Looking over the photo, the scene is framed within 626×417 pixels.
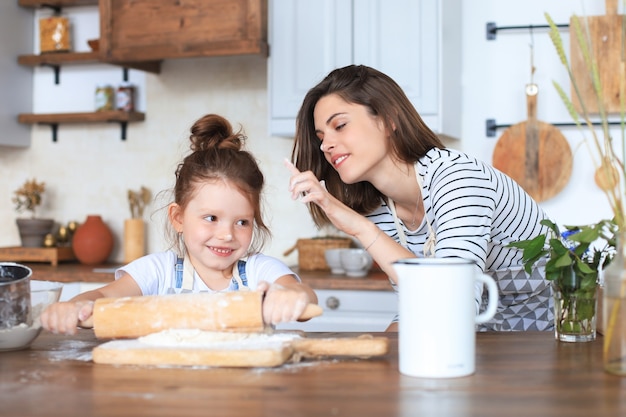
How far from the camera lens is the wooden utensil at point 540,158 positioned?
10.1 feet

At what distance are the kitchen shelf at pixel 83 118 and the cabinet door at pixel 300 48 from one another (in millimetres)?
733

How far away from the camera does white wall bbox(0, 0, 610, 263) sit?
10.4ft

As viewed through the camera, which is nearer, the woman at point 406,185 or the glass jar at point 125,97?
the woman at point 406,185

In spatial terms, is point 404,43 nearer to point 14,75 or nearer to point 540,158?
point 540,158

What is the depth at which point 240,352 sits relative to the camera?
3.56ft

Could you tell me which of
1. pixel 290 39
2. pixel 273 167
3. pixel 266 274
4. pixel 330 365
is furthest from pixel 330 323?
pixel 330 365

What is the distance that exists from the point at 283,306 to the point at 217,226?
20.4 inches

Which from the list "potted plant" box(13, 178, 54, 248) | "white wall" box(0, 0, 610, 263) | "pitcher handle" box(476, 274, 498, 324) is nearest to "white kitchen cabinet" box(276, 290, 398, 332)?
"white wall" box(0, 0, 610, 263)

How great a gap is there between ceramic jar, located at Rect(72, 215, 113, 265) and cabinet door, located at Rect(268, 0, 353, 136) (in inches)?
35.9

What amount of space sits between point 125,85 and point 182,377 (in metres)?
2.75

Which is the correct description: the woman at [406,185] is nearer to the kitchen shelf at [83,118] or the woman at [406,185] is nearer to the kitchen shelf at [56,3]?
the kitchen shelf at [83,118]

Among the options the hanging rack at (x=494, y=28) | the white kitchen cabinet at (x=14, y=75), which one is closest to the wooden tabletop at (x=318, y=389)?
the hanging rack at (x=494, y=28)

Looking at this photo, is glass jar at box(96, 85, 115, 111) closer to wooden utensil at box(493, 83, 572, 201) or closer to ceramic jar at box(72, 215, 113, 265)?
ceramic jar at box(72, 215, 113, 265)

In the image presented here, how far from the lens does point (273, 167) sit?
346 centimetres
